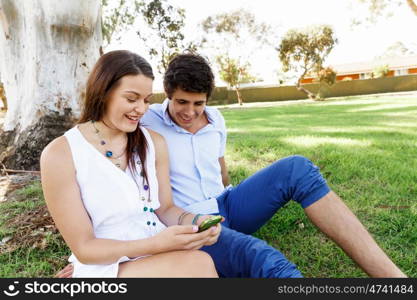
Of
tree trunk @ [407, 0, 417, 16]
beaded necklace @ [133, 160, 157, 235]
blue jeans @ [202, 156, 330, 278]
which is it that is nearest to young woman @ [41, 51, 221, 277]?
beaded necklace @ [133, 160, 157, 235]

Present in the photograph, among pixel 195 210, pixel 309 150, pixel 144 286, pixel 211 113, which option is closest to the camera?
pixel 144 286

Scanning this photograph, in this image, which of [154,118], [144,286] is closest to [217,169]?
[154,118]

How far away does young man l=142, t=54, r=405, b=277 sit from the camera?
77.2 inches

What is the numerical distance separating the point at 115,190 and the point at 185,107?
94 centimetres

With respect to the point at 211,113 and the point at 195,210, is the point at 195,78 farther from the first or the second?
the point at 195,210

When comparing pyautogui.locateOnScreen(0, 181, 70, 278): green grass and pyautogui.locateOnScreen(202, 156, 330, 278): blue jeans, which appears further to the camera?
pyautogui.locateOnScreen(0, 181, 70, 278): green grass

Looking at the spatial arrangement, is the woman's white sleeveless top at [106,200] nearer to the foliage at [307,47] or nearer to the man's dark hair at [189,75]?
the man's dark hair at [189,75]

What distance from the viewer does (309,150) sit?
16.0 feet

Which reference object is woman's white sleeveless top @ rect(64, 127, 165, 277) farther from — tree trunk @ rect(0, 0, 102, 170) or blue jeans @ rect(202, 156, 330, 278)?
tree trunk @ rect(0, 0, 102, 170)

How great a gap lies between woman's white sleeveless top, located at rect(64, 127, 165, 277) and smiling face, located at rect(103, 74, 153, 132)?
0.18 meters

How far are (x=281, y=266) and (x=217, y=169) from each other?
3.02 ft

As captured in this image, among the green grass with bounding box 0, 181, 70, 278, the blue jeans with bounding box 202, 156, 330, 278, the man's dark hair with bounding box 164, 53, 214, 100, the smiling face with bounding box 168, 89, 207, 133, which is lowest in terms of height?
the green grass with bounding box 0, 181, 70, 278

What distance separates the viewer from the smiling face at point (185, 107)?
2.46 meters

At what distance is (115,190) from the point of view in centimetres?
170
